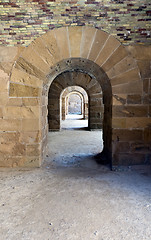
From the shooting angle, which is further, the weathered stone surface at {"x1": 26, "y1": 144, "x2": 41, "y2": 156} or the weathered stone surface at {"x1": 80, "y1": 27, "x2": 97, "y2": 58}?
the weathered stone surface at {"x1": 26, "y1": 144, "x2": 41, "y2": 156}

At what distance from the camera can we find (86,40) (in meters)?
3.47

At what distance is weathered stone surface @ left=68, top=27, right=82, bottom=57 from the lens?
136 inches

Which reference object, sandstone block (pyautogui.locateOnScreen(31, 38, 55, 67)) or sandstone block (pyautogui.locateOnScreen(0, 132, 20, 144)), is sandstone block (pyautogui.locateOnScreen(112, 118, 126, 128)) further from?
sandstone block (pyautogui.locateOnScreen(0, 132, 20, 144))

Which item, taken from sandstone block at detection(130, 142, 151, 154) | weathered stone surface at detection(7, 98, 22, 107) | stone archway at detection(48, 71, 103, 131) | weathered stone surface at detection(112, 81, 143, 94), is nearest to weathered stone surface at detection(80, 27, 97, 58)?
weathered stone surface at detection(112, 81, 143, 94)

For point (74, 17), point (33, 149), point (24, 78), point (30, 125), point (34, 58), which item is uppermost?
→ point (74, 17)

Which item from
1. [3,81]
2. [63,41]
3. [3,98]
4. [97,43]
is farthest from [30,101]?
[97,43]

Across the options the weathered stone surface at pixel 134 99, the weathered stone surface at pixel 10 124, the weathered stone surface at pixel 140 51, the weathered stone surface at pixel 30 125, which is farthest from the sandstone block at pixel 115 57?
the weathered stone surface at pixel 10 124

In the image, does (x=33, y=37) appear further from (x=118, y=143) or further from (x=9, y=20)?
(x=118, y=143)

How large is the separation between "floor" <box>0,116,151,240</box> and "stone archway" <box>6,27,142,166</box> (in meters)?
0.47

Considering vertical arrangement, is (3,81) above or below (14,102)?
above

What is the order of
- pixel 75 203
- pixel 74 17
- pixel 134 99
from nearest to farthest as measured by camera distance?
pixel 75 203
pixel 74 17
pixel 134 99

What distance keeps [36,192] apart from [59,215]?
69cm

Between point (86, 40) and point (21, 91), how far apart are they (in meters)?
1.58

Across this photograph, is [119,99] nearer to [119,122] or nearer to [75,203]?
[119,122]
